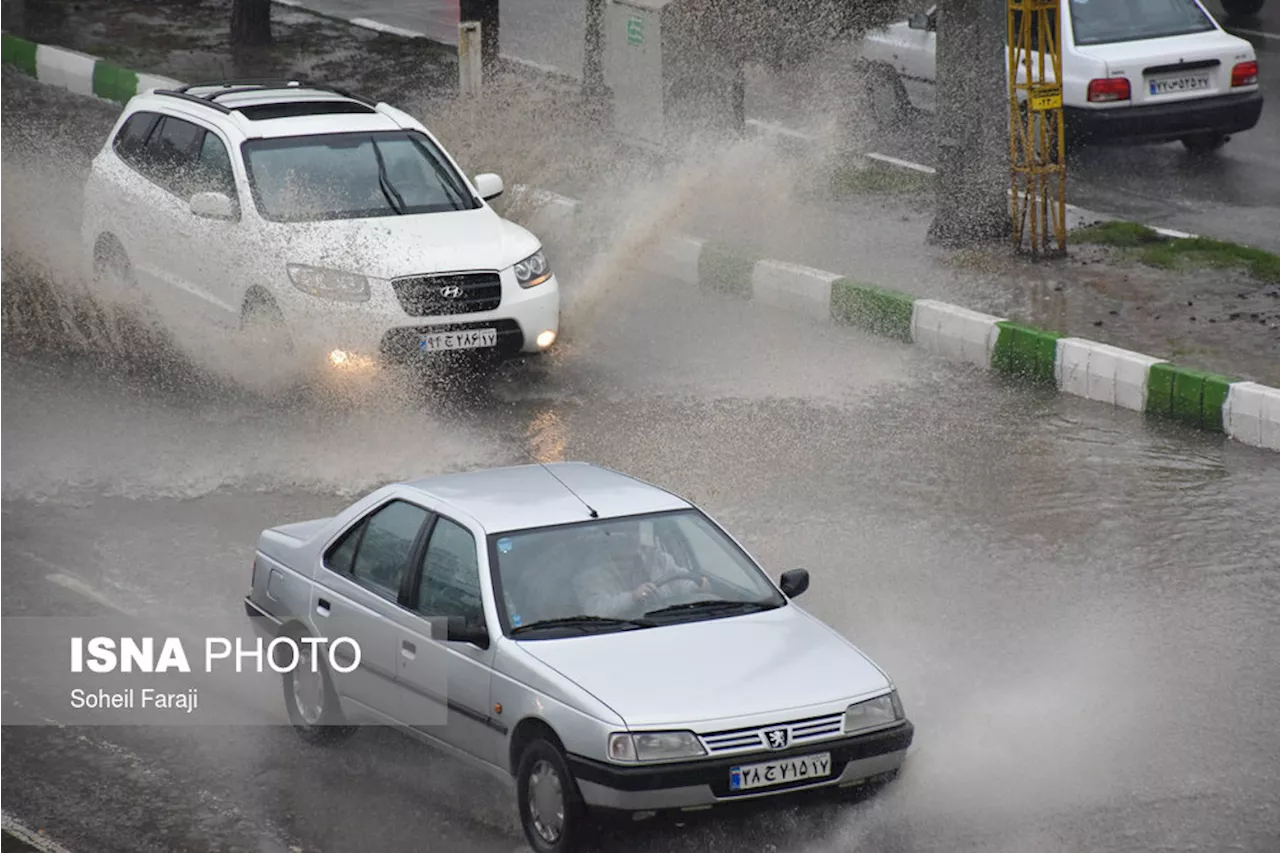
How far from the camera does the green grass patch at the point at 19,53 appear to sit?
23.9 metres

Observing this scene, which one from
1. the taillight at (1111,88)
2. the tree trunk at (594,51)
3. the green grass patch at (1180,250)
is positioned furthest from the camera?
the tree trunk at (594,51)

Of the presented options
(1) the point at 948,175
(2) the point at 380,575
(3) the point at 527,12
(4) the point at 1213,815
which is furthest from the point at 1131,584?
(3) the point at 527,12

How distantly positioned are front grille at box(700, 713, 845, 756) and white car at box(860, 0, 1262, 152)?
11.8 meters

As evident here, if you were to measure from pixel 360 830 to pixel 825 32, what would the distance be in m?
17.0

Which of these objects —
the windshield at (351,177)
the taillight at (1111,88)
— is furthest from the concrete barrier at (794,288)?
the taillight at (1111,88)

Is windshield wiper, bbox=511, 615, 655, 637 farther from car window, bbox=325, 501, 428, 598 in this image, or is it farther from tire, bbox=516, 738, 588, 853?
car window, bbox=325, 501, 428, 598

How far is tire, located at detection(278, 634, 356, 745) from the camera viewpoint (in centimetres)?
821

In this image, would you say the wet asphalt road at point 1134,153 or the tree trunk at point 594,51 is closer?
the wet asphalt road at point 1134,153

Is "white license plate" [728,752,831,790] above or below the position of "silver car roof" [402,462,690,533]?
below

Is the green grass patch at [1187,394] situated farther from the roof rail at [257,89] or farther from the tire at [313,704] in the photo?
the tire at [313,704]

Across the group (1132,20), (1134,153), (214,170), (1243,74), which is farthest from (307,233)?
(1243,74)

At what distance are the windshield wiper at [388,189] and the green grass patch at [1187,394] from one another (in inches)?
187

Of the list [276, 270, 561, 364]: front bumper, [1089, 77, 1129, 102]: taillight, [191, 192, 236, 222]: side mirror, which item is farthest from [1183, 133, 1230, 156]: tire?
[191, 192, 236, 222]: side mirror

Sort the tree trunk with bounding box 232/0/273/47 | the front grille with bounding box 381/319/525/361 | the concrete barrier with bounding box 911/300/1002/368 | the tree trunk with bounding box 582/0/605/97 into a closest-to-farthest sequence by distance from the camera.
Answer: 1. the front grille with bounding box 381/319/525/361
2. the concrete barrier with bounding box 911/300/1002/368
3. the tree trunk with bounding box 582/0/605/97
4. the tree trunk with bounding box 232/0/273/47
